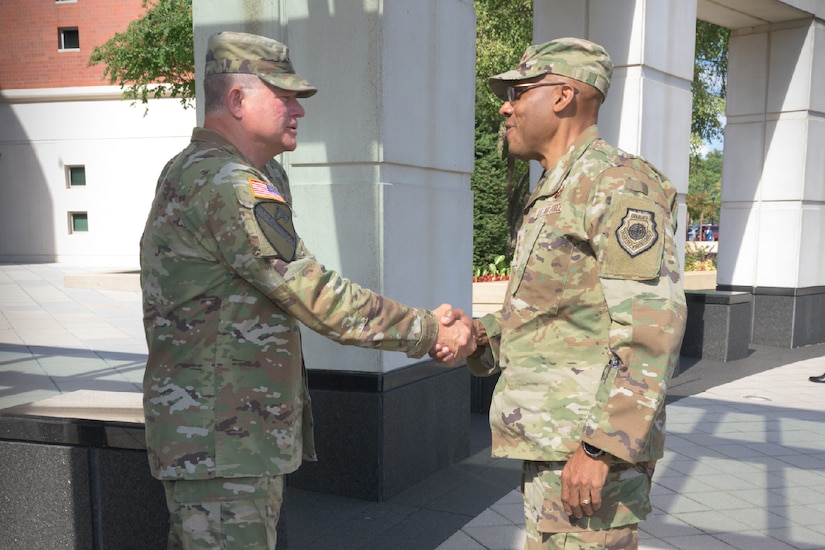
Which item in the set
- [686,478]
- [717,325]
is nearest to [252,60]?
[686,478]

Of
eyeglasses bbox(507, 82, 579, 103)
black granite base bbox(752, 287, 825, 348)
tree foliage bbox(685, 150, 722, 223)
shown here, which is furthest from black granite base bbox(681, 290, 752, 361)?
eyeglasses bbox(507, 82, 579, 103)

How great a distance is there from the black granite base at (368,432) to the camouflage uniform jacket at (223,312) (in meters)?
2.01

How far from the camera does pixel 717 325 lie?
937cm

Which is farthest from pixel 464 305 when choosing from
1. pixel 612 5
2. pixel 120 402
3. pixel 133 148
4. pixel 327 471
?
pixel 133 148

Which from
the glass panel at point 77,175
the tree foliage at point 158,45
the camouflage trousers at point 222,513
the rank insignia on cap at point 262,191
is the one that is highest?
the tree foliage at point 158,45

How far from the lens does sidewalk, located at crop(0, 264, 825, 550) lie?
400cm

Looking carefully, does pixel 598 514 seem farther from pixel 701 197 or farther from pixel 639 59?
pixel 701 197

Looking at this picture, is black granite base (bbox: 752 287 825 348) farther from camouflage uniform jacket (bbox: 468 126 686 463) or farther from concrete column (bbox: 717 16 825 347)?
camouflage uniform jacket (bbox: 468 126 686 463)

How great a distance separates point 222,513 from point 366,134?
8.53 feet

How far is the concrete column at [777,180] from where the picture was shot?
1056cm

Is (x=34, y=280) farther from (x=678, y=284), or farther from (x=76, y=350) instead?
(x=678, y=284)

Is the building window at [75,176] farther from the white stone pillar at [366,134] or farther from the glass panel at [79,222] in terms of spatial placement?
the white stone pillar at [366,134]

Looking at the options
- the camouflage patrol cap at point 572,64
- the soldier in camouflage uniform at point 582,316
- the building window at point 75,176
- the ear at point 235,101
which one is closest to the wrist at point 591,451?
the soldier in camouflage uniform at point 582,316

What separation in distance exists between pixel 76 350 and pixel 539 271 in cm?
960
